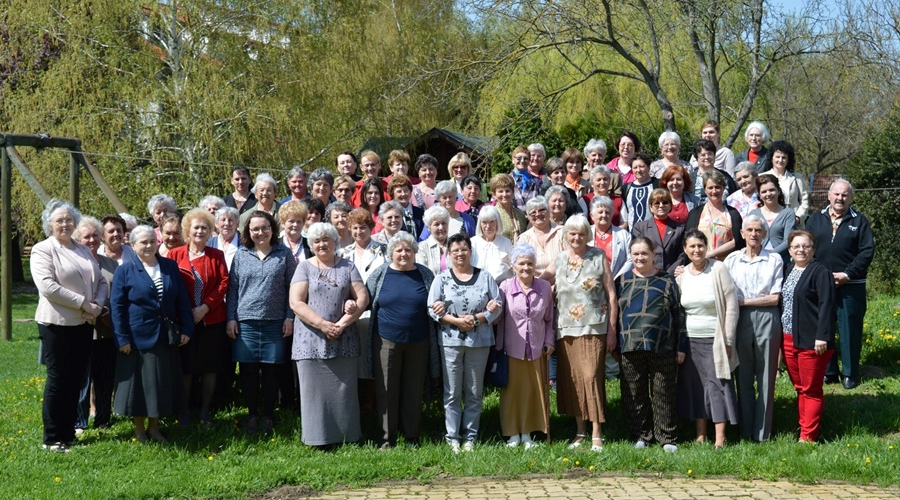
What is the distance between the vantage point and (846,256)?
9.23 m

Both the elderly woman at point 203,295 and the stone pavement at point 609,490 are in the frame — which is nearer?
the stone pavement at point 609,490

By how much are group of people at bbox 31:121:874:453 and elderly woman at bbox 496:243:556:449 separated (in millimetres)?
15

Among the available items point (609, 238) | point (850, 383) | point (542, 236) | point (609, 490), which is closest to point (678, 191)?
point (609, 238)

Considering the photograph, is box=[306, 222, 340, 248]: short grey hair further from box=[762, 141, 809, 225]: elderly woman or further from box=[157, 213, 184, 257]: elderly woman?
box=[762, 141, 809, 225]: elderly woman

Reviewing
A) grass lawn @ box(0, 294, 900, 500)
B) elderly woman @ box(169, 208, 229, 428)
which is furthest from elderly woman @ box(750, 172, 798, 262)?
elderly woman @ box(169, 208, 229, 428)

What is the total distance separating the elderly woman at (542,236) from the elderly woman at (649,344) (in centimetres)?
72

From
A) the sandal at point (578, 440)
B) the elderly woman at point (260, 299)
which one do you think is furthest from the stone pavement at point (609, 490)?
the elderly woman at point (260, 299)

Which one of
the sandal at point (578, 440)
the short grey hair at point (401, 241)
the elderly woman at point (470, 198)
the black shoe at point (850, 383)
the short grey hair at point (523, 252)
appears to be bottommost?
the sandal at point (578, 440)

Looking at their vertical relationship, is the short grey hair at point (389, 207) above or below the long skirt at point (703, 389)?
above

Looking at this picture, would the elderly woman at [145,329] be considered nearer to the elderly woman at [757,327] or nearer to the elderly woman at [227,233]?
the elderly woman at [227,233]

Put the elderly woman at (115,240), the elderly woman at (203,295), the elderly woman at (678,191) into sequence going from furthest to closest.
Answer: the elderly woman at (678,191) < the elderly woman at (115,240) < the elderly woman at (203,295)

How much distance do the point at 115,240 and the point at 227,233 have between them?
0.98 m

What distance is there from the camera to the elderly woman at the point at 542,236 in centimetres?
846

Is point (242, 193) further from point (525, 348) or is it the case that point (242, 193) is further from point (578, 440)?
point (578, 440)
